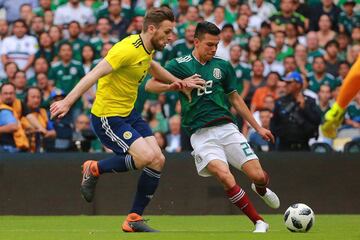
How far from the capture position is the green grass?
10.9 metres

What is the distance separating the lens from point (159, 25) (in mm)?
11711

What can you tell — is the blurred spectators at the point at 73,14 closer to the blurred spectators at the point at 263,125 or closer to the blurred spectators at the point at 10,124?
the blurred spectators at the point at 10,124

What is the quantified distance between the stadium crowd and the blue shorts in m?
5.00

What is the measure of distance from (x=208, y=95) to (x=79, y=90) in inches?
67.6

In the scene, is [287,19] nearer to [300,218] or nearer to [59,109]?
[300,218]

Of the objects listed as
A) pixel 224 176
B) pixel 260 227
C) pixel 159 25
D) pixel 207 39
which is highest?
pixel 159 25

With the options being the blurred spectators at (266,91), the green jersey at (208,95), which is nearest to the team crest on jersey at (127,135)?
the green jersey at (208,95)

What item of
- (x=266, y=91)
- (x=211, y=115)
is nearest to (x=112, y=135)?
(x=211, y=115)

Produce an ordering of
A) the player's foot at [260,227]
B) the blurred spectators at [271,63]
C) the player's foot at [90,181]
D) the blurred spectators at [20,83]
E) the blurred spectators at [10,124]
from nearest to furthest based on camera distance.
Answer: the player's foot at [260,227], the player's foot at [90,181], the blurred spectators at [10,124], the blurred spectators at [20,83], the blurred spectators at [271,63]

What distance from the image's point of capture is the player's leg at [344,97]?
7156 mm

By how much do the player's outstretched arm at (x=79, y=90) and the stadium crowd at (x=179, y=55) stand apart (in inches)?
230

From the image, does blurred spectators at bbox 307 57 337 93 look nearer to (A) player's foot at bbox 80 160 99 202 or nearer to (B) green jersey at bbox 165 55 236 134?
(B) green jersey at bbox 165 55 236 134

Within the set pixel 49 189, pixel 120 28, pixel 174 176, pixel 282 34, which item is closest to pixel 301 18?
pixel 282 34

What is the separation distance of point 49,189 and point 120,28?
4.80 metres
